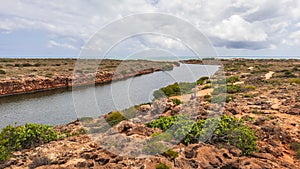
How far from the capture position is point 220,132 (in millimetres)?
9727

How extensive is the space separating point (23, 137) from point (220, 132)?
8.61 m

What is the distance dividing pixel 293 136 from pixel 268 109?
205 inches

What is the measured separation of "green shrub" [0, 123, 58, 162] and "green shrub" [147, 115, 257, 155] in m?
5.70

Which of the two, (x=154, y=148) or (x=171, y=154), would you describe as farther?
(x=154, y=148)

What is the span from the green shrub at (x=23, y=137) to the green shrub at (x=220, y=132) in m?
5.70

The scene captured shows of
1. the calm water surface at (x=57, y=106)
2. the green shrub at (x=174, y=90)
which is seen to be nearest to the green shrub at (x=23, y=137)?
the calm water surface at (x=57, y=106)

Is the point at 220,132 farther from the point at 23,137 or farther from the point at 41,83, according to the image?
the point at 41,83

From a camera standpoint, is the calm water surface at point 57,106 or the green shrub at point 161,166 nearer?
the green shrub at point 161,166

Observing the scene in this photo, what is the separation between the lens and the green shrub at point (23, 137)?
9.66 metres

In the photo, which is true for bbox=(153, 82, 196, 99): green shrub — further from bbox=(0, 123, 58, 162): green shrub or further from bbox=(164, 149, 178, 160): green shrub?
bbox=(164, 149, 178, 160): green shrub

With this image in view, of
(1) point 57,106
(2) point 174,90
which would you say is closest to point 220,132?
(2) point 174,90

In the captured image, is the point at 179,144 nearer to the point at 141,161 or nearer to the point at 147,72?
the point at 141,161

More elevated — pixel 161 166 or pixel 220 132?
pixel 220 132

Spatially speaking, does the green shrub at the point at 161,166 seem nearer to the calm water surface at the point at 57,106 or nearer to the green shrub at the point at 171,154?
the green shrub at the point at 171,154
